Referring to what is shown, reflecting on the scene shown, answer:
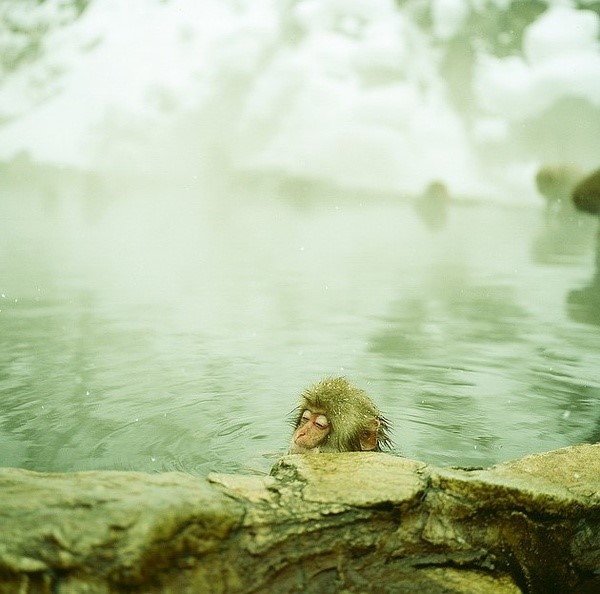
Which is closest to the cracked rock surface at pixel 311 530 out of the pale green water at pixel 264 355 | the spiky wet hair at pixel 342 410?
the spiky wet hair at pixel 342 410

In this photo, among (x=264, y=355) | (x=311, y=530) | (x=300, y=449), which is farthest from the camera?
(x=264, y=355)

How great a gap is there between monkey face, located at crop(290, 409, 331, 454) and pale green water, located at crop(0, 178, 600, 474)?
360mm

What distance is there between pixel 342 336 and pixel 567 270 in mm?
6438

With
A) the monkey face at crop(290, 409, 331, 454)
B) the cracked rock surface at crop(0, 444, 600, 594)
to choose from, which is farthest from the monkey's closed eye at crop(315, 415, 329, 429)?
the cracked rock surface at crop(0, 444, 600, 594)

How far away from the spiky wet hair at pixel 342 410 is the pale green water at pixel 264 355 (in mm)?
480

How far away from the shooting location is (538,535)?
7.06 feet

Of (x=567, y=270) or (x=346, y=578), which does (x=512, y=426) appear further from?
(x=567, y=270)

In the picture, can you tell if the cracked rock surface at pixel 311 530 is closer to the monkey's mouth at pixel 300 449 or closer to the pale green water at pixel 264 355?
the monkey's mouth at pixel 300 449

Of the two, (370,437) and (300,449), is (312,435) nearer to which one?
(300,449)

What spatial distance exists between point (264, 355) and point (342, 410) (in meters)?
2.45

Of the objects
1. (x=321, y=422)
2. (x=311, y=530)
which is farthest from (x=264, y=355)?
(x=311, y=530)

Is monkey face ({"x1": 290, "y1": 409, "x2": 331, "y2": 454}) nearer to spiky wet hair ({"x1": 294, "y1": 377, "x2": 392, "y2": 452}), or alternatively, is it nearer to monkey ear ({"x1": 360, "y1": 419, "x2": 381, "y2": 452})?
spiky wet hair ({"x1": 294, "y1": 377, "x2": 392, "y2": 452})

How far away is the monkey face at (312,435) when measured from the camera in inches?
130

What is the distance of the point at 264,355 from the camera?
5766 mm
